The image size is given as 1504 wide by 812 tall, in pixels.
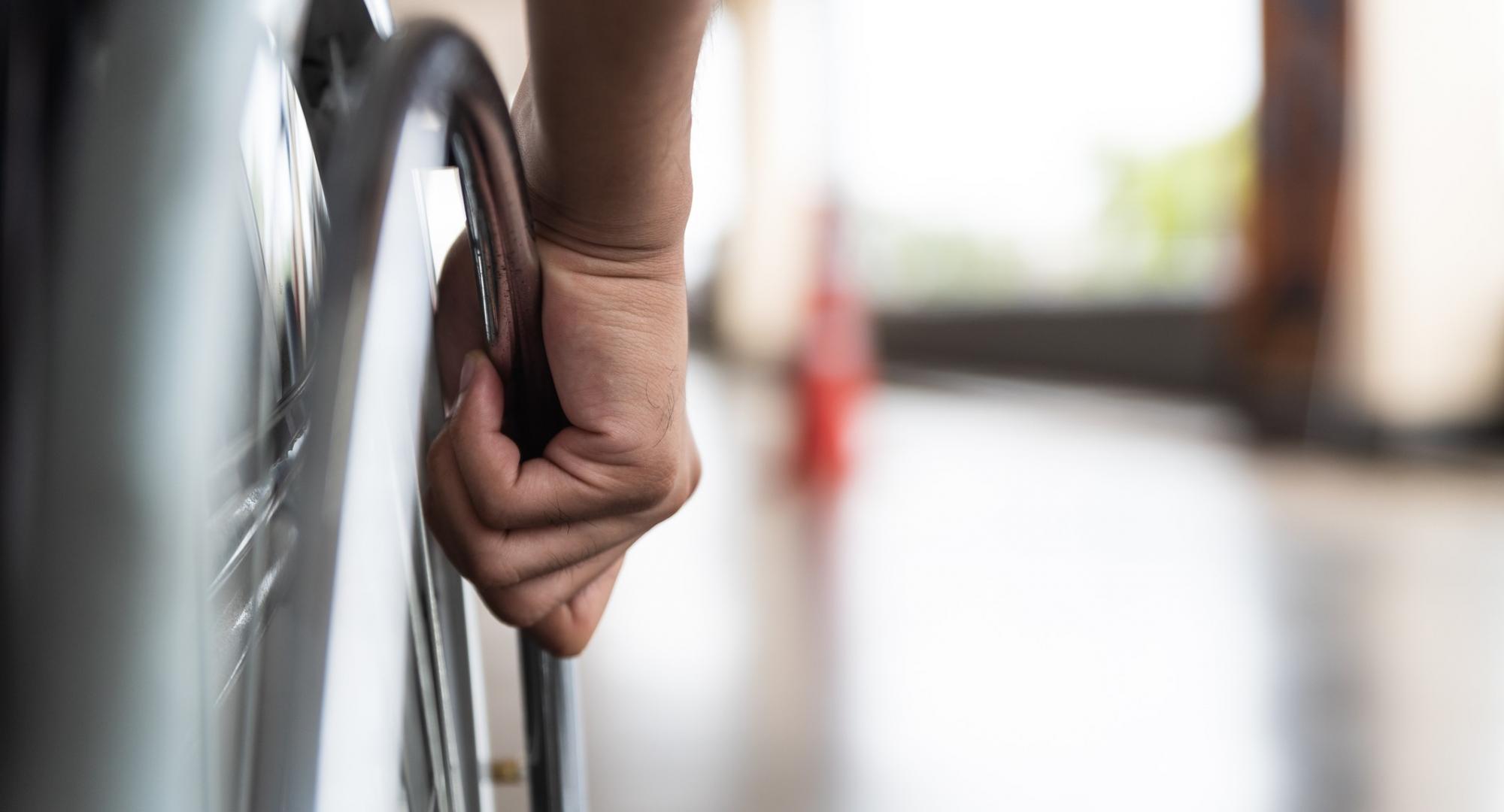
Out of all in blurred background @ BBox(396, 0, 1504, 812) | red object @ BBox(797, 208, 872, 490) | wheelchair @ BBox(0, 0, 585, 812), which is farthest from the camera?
red object @ BBox(797, 208, 872, 490)

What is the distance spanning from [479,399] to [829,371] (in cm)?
337

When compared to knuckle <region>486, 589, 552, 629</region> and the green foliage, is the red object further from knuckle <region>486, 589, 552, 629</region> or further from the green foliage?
knuckle <region>486, 589, 552, 629</region>

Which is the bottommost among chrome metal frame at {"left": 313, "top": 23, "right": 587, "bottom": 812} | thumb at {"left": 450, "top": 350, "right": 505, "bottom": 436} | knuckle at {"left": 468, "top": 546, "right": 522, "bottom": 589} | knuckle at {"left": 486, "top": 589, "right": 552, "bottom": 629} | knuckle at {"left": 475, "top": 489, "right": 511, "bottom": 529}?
knuckle at {"left": 486, "top": 589, "right": 552, "bottom": 629}

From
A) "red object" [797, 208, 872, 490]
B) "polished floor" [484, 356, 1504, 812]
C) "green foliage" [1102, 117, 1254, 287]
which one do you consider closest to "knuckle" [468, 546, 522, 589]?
"polished floor" [484, 356, 1504, 812]

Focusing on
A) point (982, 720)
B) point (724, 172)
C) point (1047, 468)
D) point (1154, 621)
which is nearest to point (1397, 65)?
point (1047, 468)

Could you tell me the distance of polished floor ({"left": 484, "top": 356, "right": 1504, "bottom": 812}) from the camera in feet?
5.02

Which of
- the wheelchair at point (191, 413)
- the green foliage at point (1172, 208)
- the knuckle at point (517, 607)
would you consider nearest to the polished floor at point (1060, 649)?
the knuckle at point (517, 607)

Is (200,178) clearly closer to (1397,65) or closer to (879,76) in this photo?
(1397,65)

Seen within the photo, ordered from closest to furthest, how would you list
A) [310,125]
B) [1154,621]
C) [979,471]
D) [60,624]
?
[60,624]
[310,125]
[1154,621]
[979,471]

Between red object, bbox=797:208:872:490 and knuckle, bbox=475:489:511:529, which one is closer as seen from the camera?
knuckle, bbox=475:489:511:529

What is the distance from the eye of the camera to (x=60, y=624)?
19 centimetres

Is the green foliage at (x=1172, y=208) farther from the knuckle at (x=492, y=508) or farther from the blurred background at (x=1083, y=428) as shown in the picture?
the knuckle at (x=492, y=508)

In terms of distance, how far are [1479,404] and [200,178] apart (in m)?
4.29

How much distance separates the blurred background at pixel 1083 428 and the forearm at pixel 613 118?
82 mm
